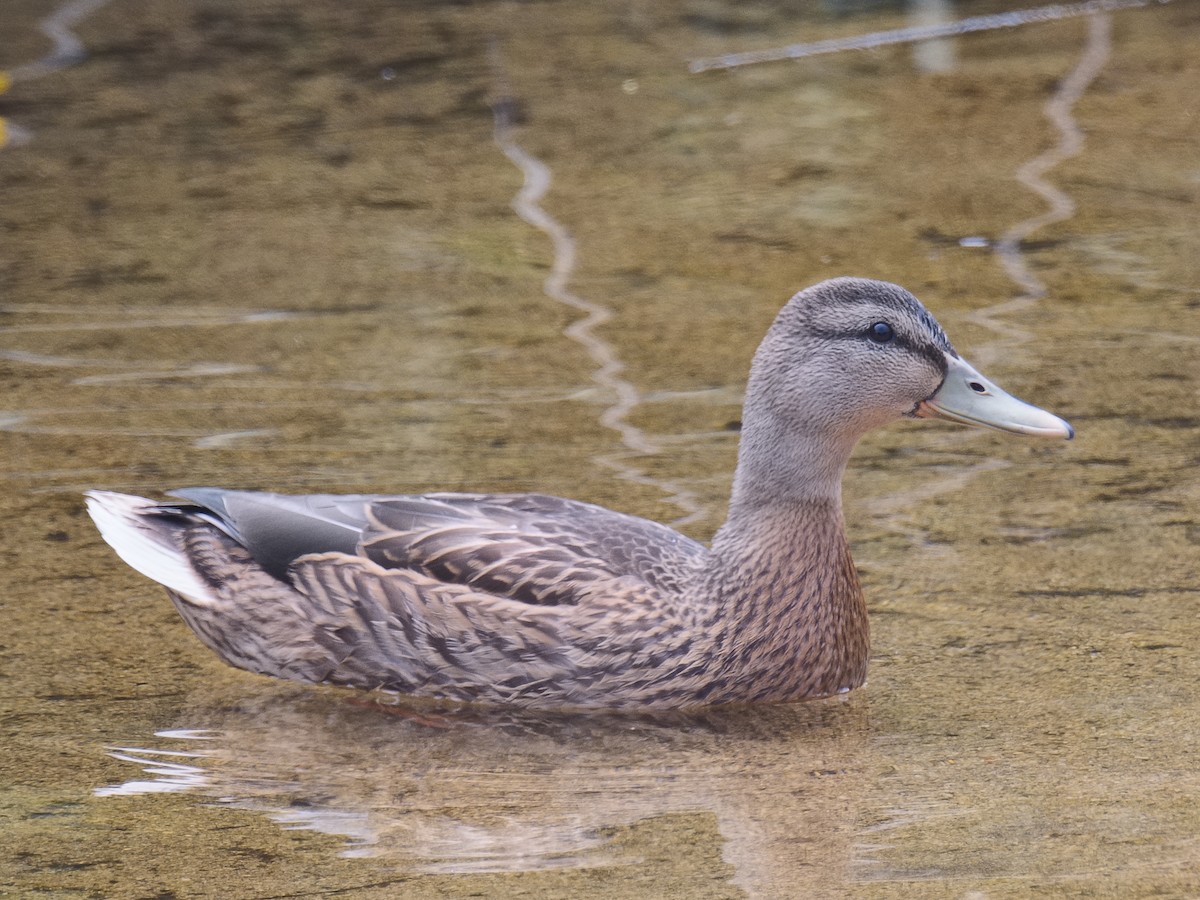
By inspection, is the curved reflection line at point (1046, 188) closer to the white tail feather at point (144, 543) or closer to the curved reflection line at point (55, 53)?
the white tail feather at point (144, 543)

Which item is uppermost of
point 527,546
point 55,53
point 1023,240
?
point 55,53

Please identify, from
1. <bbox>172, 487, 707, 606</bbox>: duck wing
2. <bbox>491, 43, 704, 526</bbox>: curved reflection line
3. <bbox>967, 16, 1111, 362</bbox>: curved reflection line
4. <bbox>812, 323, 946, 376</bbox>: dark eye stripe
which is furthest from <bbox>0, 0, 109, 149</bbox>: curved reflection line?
<bbox>812, 323, 946, 376</bbox>: dark eye stripe

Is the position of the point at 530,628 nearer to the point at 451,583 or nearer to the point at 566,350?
the point at 451,583

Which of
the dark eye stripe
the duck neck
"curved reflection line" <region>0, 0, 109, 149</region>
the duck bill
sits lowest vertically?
the duck neck

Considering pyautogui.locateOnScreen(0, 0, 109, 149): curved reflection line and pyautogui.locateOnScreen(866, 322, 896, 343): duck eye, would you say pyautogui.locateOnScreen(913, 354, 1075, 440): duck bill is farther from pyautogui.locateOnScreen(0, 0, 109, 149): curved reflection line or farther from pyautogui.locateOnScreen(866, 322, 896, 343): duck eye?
pyautogui.locateOnScreen(0, 0, 109, 149): curved reflection line

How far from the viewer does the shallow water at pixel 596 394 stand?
445cm

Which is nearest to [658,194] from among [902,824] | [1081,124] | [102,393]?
[1081,124]

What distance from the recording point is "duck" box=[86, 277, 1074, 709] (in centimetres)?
511

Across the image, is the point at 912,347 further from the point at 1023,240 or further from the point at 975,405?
the point at 1023,240

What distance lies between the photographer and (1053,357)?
7246 millimetres

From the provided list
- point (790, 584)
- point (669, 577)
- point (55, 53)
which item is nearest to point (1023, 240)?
point (790, 584)

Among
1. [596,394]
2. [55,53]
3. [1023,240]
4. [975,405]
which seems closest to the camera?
[975,405]

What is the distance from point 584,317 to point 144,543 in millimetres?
2731

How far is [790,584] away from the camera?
517cm
